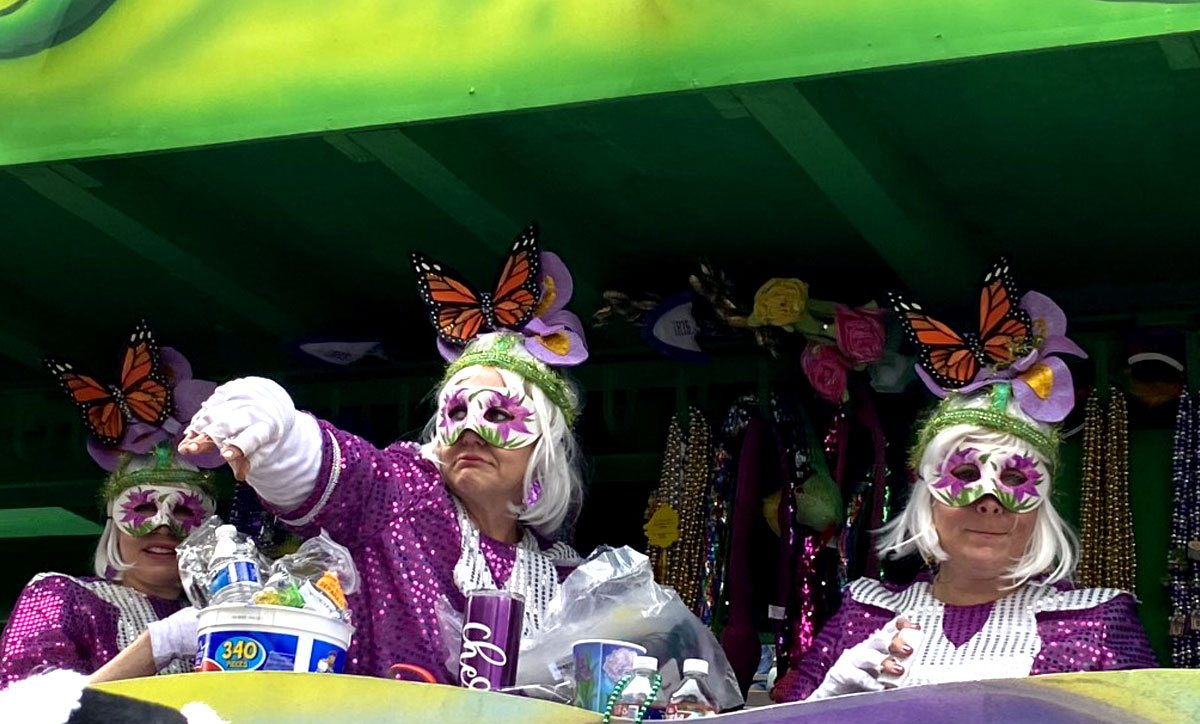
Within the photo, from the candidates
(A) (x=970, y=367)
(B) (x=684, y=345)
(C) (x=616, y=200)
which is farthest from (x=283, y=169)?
(A) (x=970, y=367)

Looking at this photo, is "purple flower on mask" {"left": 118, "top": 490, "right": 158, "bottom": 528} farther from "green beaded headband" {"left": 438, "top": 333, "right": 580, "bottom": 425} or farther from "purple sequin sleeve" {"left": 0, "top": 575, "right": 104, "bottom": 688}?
"green beaded headband" {"left": 438, "top": 333, "right": 580, "bottom": 425}

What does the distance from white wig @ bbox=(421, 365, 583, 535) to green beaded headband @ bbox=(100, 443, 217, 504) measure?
0.68 m

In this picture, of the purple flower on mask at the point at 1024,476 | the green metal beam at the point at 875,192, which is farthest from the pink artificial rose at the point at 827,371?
the purple flower on mask at the point at 1024,476

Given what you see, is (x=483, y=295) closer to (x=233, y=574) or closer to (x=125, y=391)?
(x=233, y=574)

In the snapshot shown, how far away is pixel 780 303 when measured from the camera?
3.96 metres

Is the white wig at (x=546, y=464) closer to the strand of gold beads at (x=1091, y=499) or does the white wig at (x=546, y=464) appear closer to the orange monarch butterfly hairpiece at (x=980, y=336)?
the orange monarch butterfly hairpiece at (x=980, y=336)

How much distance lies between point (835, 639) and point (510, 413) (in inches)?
26.3

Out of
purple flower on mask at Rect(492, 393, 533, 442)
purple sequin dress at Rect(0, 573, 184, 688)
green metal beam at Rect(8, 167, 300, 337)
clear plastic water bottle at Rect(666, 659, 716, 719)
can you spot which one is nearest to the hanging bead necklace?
clear plastic water bottle at Rect(666, 659, 716, 719)

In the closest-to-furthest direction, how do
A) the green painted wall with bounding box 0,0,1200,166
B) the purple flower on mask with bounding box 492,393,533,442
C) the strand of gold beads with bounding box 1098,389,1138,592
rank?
the green painted wall with bounding box 0,0,1200,166 → the purple flower on mask with bounding box 492,393,533,442 → the strand of gold beads with bounding box 1098,389,1138,592

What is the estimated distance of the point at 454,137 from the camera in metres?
3.55

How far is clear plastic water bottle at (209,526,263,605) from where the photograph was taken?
3.06 m

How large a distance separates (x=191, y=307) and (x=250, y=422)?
4.60 feet

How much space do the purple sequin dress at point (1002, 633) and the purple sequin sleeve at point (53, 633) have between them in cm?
132

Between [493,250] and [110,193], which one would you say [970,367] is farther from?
[110,193]
